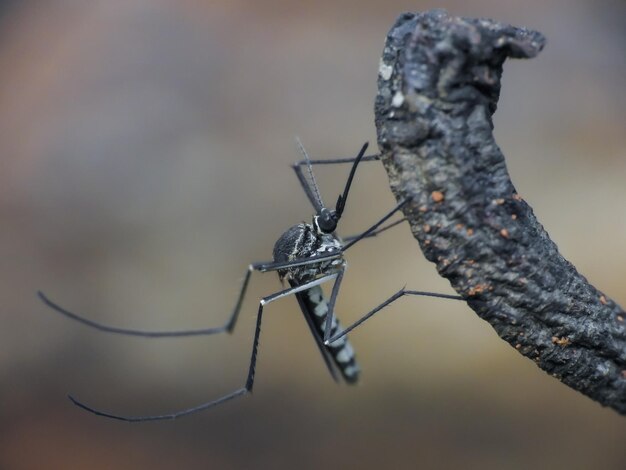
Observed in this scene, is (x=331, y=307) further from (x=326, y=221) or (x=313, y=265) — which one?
(x=326, y=221)

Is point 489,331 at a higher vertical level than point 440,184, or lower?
lower

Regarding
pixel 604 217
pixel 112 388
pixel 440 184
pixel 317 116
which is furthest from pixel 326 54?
pixel 440 184

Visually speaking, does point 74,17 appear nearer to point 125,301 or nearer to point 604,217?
point 125,301

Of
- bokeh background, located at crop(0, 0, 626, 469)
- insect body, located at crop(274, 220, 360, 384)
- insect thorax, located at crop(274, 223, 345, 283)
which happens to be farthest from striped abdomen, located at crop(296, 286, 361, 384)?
bokeh background, located at crop(0, 0, 626, 469)

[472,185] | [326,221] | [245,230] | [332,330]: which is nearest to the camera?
[472,185]

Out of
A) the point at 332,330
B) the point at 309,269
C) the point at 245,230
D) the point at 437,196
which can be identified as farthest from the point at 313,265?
the point at 245,230
